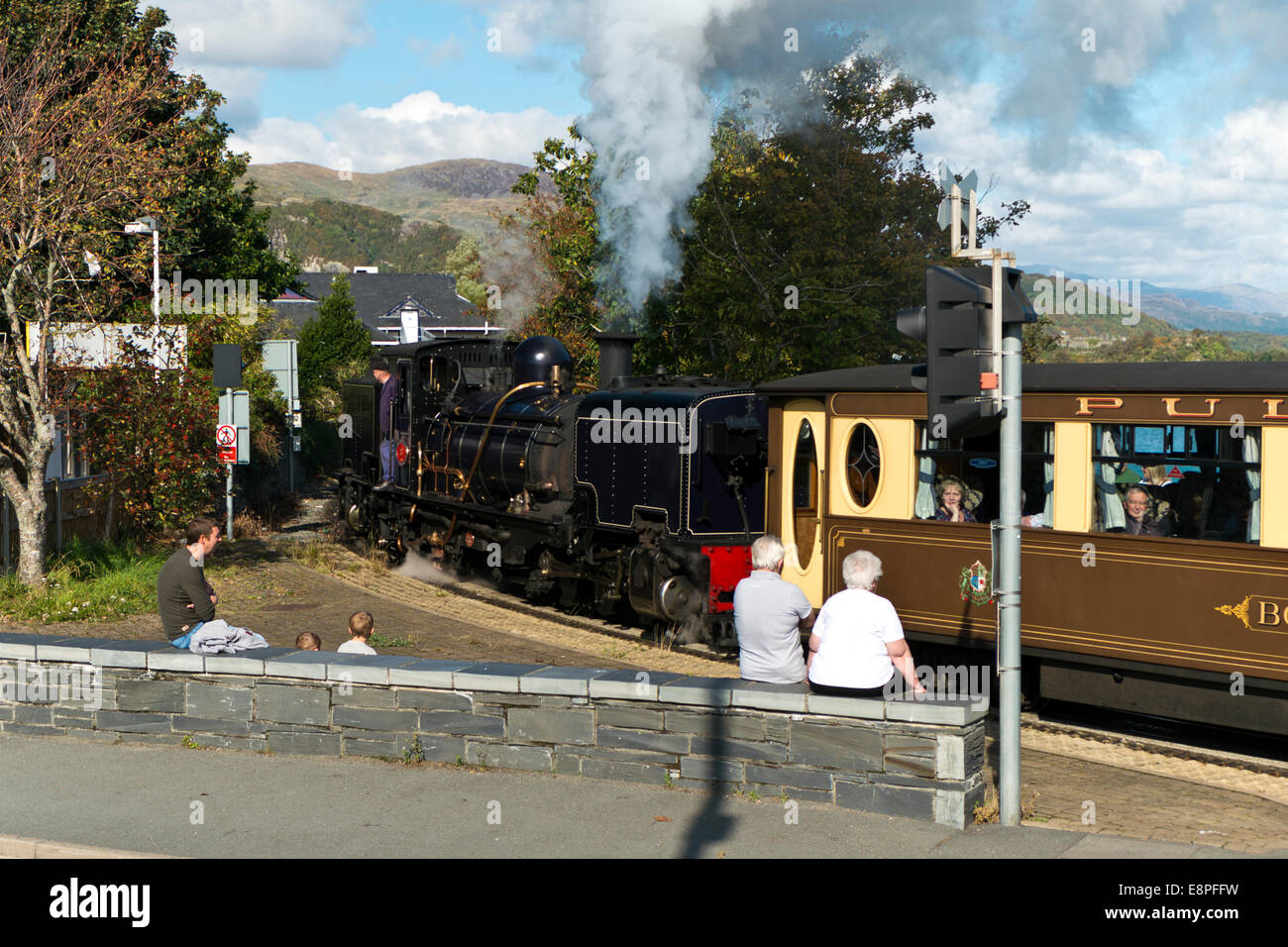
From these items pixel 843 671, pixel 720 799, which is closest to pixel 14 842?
pixel 720 799

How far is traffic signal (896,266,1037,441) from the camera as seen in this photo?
276 inches

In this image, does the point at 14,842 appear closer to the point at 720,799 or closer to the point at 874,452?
the point at 720,799

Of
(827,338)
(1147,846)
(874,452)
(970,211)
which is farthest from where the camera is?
(827,338)

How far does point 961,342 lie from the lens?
704cm

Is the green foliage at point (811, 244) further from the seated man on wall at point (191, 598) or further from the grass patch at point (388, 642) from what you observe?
the seated man on wall at point (191, 598)

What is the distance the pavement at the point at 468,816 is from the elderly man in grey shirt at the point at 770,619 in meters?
0.79

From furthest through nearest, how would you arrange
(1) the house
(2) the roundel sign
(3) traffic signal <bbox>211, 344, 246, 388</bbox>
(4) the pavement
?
(1) the house
(3) traffic signal <bbox>211, 344, 246, 388</bbox>
(2) the roundel sign
(4) the pavement

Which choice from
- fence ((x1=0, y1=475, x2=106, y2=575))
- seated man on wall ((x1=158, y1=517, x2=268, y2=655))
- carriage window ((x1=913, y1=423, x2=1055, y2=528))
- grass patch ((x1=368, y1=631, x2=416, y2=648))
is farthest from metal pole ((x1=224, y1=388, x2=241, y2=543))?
carriage window ((x1=913, y1=423, x2=1055, y2=528))

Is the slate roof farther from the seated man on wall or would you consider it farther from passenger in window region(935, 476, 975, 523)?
the seated man on wall

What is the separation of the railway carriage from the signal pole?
276cm

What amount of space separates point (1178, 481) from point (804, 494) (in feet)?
12.8

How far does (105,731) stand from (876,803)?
547 cm
